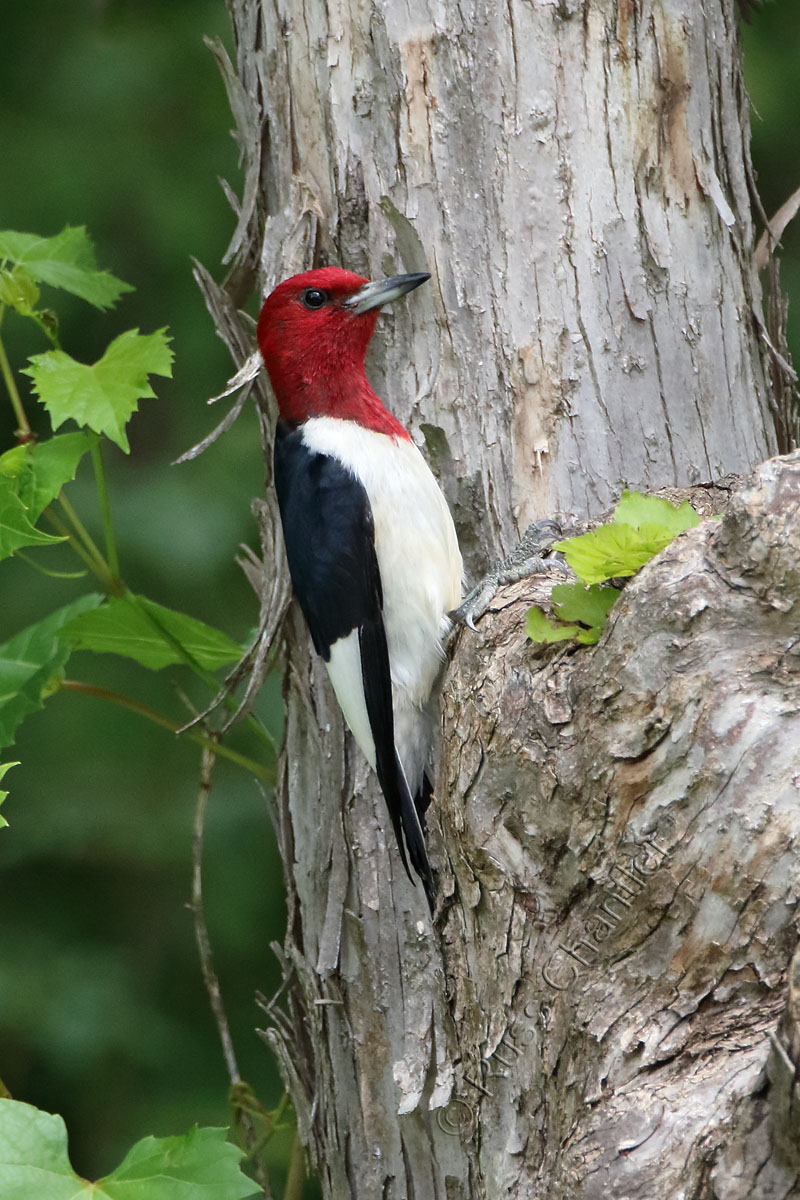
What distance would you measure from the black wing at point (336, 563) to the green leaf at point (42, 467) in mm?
476

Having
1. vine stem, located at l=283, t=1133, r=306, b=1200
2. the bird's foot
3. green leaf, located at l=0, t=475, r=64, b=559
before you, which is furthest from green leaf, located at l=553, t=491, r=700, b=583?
vine stem, located at l=283, t=1133, r=306, b=1200

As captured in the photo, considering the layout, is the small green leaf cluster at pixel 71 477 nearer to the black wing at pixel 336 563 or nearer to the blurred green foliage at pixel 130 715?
the black wing at pixel 336 563

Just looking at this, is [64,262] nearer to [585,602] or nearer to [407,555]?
[407,555]

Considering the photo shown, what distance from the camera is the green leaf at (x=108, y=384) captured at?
2.37 m

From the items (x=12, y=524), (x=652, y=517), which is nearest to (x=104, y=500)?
(x=12, y=524)

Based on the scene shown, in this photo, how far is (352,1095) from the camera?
2498 mm

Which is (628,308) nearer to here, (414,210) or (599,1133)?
(414,210)

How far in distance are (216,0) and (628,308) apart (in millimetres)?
2751

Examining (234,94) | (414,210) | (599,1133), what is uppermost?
(234,94)

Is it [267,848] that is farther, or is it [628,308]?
[267,848]

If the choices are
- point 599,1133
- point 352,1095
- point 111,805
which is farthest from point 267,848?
point 599,1133

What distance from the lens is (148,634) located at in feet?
9.13

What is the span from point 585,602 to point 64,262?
1.69 metres

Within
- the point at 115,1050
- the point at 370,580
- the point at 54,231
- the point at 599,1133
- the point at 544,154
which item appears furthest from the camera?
the point at 54,231
